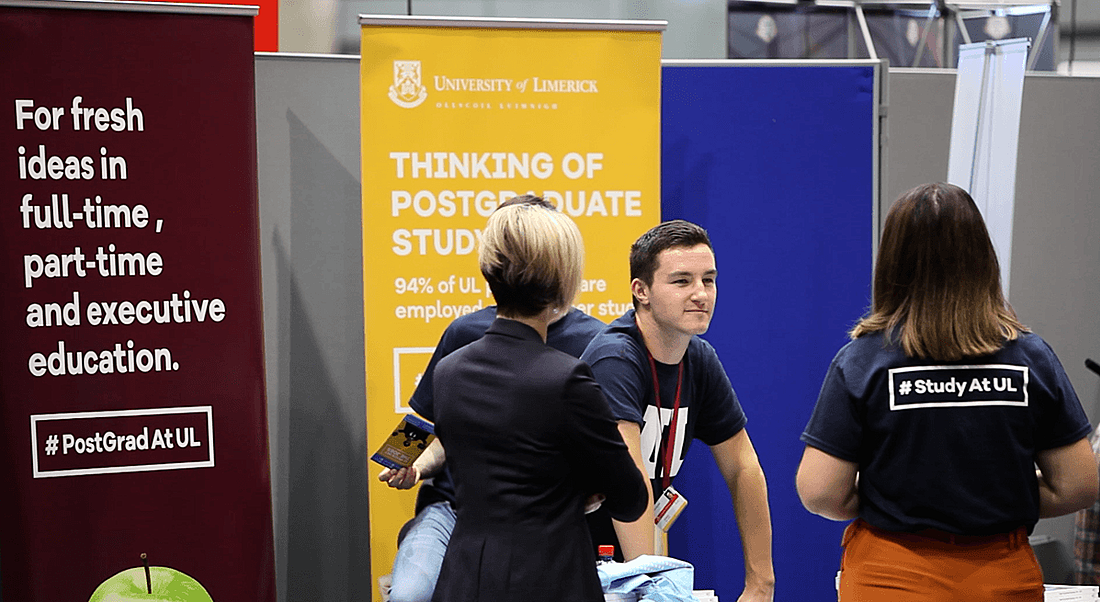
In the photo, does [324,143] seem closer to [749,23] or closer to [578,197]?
[578,197]

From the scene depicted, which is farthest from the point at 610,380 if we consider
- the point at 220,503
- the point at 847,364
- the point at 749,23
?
the point at 749,23

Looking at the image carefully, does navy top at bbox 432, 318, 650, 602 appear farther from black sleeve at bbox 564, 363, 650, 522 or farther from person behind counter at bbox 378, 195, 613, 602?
person behind counter at bbox 378, 195, 613, 602

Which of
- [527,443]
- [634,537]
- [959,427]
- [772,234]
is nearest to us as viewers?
[527,443]

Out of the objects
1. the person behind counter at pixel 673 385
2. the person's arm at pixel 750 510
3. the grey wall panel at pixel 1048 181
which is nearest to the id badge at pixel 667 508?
the person behind counter at pixel 673 385

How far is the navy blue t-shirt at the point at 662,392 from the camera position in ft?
7.49

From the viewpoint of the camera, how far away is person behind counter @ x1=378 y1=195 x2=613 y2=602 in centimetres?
250

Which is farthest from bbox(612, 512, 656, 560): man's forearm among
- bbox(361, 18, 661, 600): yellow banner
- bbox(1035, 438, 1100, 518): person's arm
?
bbox(361, 18, 661, 600): yellow banner

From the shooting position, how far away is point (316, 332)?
11.9 feet

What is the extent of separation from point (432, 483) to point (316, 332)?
1.09m

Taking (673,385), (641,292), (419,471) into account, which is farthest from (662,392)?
(419,471)

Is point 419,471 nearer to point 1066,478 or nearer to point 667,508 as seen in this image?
point 667,508

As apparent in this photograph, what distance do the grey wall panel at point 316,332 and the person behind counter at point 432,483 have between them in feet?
2.80

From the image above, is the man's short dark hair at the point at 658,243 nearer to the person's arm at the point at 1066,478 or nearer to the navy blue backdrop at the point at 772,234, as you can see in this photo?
the person's arm at the point at 1066,478

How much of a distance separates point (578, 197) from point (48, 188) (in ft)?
5.14
